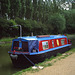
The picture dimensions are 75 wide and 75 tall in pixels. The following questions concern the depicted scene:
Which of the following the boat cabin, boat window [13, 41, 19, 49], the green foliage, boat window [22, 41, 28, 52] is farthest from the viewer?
the green foliage

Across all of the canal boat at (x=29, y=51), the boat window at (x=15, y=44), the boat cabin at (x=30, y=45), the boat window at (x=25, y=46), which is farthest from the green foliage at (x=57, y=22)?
the boat window at (x=25, y=46)

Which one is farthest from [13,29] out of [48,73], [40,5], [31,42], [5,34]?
[48,73]

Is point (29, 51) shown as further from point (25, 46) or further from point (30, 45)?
point (25, 46)

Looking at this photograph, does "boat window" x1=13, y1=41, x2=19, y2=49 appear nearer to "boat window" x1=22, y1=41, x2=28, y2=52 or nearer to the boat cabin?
the boat cabin

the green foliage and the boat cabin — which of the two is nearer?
the boat cabin

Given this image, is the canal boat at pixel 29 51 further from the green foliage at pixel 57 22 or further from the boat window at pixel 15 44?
the green foliage at pixel 57 22

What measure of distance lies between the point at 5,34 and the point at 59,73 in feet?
63.7

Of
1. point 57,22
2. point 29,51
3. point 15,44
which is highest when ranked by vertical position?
point 57,22

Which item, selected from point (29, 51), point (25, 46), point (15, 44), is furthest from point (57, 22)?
point (29, 51)

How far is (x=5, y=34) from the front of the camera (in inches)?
917

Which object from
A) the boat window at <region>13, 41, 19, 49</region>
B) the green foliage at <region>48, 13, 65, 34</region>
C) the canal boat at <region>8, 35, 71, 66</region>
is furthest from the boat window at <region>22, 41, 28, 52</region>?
the green foliage at <region>48, 13, 65, 34</region>

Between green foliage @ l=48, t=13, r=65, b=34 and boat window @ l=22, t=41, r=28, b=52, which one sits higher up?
green foliage @ l=48, t=13, r=65, b=34

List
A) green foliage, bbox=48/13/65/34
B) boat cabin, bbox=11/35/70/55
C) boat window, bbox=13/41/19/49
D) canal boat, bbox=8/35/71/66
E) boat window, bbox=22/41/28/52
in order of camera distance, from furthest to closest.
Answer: green foliage, bbox=48/13/65/34
boat window, bbox=13/41/19/49
boat window, bbox=22/41/28/52
boat cabin, bbox=11/35/70/55
canal boat, bbox=8/35/71/66

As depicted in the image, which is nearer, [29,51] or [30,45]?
[29,51]
